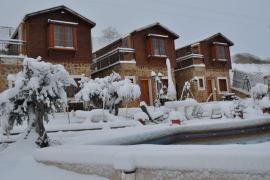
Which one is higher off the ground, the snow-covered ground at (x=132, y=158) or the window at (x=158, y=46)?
the window at (x=158, y=46)

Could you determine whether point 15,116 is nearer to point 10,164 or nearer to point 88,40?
point 10,164

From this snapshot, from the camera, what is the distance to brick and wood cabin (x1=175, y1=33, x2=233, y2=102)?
2159 cm

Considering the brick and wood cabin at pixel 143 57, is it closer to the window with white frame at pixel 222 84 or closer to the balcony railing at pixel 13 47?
the window with white frame at pixel 222 84

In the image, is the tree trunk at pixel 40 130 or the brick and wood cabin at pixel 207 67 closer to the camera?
the tree trunk at pixel 40 130

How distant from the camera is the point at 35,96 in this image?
588cm

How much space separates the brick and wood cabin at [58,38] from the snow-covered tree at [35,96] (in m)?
10.5

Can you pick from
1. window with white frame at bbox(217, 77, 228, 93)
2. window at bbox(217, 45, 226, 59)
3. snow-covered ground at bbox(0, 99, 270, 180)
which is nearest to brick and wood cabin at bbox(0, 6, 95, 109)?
snow-covered ground at bbox(0, 99, 270, 180)

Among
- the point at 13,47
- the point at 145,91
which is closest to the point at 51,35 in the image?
the point at 13,47

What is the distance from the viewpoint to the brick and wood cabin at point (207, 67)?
2159 cm

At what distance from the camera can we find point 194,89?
21.6m

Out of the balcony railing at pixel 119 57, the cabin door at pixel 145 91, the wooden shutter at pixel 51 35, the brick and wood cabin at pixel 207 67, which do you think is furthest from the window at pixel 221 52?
the wooden shutter at pixel 51 35

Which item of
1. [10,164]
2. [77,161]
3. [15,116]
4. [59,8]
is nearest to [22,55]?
[59,8]

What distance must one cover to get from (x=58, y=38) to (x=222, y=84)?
13897 mm

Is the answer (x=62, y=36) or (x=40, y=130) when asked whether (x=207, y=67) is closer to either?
(x=62, y=36)
